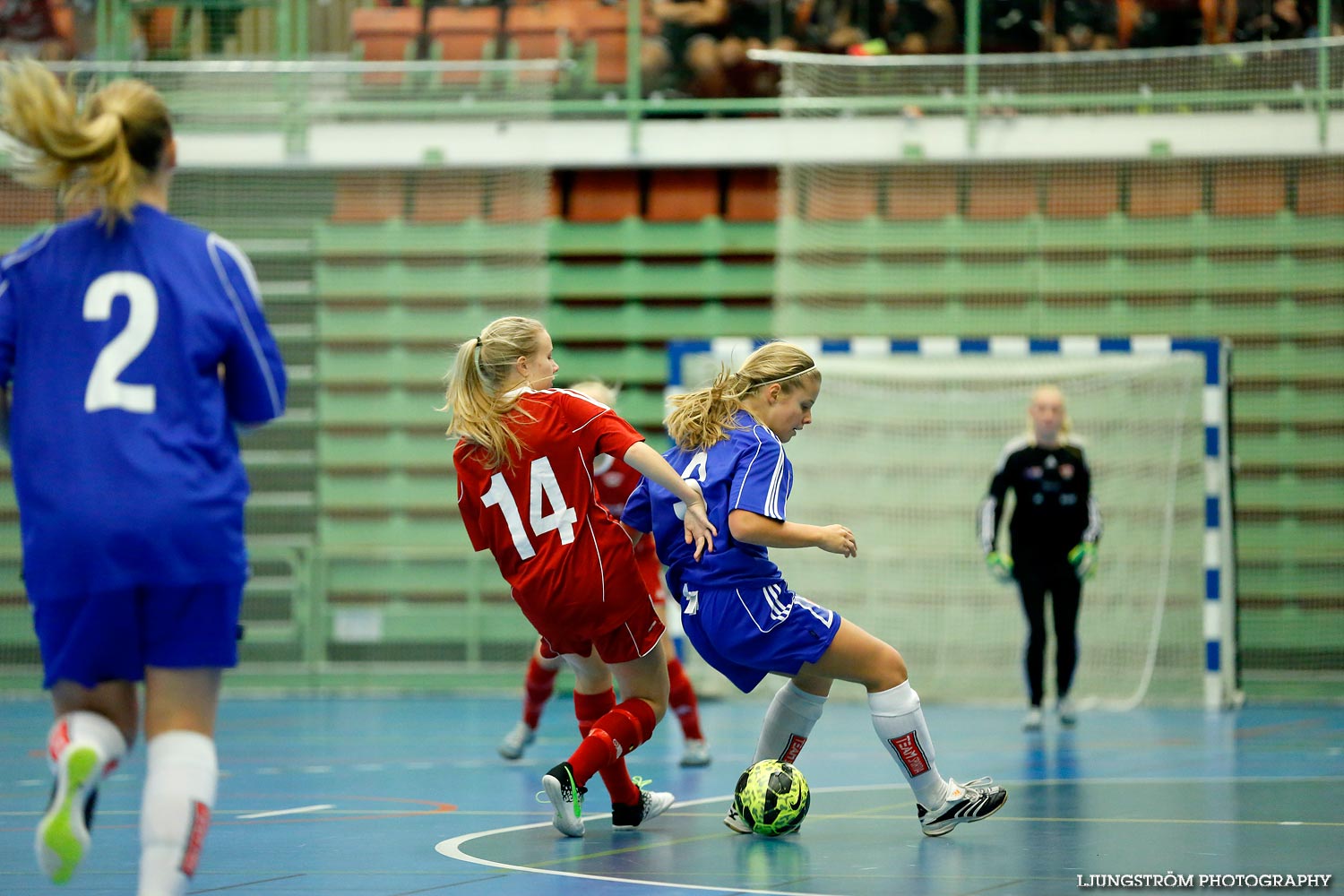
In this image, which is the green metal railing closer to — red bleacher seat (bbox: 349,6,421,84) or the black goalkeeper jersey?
red bleacher seat (bbox: 349,6,421,84)

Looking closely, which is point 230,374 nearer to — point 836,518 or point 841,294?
point 836,518

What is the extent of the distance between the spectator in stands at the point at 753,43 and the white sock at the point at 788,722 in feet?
27.4

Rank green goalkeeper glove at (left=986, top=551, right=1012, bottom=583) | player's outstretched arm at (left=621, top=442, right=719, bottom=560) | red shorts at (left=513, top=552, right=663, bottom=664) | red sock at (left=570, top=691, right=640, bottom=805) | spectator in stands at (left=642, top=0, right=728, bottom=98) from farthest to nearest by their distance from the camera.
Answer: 1. spectator in stands at (left=642, top=0, right=728, bottom=98)
2. green goalkeeper glove at (left=986, top=551, right=1012, bottom=583)
3. red sock at (left=570, top=691, right=640, bottom=805)
4. red shorts at (left=513, top=552, right=663, bottom=664)
5. player's outstretched arm at (left=621, top=442, right=719, bottom=560)

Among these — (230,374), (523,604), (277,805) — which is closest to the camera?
(230,374)

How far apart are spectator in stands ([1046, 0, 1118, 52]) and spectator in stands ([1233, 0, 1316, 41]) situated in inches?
35.6

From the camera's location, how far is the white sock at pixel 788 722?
5012mm

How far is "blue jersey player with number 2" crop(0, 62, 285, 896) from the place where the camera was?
113 inches

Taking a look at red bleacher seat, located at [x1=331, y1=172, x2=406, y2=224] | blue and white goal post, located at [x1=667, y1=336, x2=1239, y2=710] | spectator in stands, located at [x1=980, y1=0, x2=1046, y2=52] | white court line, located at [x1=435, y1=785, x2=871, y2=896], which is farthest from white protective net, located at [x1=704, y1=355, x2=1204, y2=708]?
white court line, located at [x1=435, y1=785, x2=871, y2=896]

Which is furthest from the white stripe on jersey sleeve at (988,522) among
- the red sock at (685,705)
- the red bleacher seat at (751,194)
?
the red bleacher seat at (751,194)

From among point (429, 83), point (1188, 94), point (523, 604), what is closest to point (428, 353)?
point (429, 83)

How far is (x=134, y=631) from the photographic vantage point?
2.89m

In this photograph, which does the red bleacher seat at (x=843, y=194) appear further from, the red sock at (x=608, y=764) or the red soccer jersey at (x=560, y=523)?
the red soccer jersey at (x=560, y=523)

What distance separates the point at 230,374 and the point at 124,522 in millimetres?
371

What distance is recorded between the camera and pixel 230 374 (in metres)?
3.06
